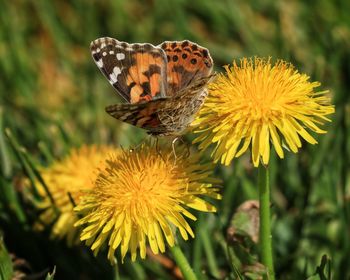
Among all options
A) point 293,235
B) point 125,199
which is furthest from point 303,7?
point 125,199

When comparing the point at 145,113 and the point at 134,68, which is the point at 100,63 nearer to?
the point at 134,68

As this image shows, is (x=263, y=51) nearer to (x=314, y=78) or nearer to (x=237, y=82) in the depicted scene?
(x=314, y=78)

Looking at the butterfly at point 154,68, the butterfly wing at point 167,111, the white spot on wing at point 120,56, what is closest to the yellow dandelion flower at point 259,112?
the butterfly wing at point 167,111

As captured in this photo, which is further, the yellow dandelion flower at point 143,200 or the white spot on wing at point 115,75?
the white spot on wing at point 115,75

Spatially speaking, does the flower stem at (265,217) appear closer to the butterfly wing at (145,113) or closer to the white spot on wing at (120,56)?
the butterfly wing at (145,113)

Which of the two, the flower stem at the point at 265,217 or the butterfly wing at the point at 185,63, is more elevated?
the butterfly wing at the point at 185,63

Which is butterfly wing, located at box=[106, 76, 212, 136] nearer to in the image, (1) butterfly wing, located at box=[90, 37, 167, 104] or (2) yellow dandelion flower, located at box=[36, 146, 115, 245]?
(1) butterfly wing, located at box=[90, 37, 167, 104]
